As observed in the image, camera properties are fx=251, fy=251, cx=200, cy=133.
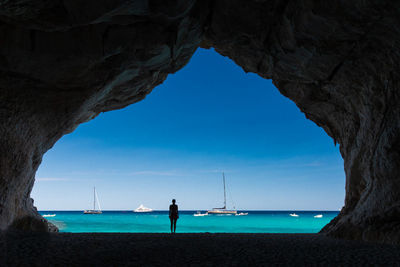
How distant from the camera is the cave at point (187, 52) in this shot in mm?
8414

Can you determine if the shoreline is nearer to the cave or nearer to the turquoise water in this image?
the cave

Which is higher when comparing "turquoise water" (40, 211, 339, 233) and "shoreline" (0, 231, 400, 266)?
"shoreline" (0, 231, 400, 266)

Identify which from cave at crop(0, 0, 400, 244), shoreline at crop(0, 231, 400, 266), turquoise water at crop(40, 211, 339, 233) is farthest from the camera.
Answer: turquoise water at crop(40, 211, 339, 233)

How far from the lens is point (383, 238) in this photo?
27.4 ft

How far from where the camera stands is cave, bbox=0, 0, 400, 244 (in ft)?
27.6

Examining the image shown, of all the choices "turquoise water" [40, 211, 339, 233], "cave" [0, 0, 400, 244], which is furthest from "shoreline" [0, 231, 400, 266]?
"turquoise water" [40, 211, 339, 233]

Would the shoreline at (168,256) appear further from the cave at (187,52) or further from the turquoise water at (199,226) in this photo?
the turquoise water at (199,226)

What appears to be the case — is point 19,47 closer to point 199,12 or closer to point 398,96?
point 199,12

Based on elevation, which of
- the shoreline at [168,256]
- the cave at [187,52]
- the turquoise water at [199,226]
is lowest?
the turquoise water at [199,226]

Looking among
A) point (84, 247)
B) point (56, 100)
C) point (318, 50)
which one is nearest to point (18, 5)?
point (56, 100)

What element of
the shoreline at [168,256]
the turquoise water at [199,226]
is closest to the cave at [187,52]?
the shoreline at [168,256]

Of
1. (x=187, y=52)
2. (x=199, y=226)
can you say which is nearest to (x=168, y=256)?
(x=187, y=52)

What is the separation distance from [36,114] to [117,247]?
290 inches

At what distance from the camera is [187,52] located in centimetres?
1332
